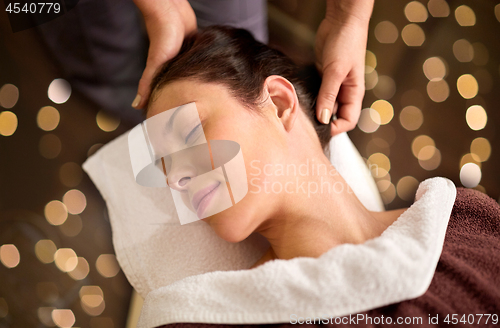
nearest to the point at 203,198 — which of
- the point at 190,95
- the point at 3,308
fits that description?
the point at 190,95

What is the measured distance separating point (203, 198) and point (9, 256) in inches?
27.6

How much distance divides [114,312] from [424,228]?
945mm

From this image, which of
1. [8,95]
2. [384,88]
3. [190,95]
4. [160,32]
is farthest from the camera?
[384,88]

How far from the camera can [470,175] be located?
3.61ft

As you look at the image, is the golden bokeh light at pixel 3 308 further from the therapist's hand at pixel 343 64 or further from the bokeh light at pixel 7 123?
the therapist's hand at pixel 343 64

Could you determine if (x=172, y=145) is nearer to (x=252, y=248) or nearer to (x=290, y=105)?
(x=290, y=105)

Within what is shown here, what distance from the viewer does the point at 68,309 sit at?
3.03 feet

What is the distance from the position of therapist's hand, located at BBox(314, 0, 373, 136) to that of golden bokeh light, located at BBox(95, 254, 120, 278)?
2.61 feet

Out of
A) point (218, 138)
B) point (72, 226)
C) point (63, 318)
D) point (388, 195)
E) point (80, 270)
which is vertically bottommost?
point (63, 318)

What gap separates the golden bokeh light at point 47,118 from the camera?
92 cm

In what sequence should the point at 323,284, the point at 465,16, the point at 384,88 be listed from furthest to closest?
the point at 384,88, the point at 465,16, the point at 323,284

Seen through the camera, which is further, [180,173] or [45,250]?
[45,250]

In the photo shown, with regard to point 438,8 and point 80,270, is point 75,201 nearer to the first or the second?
point 80,270

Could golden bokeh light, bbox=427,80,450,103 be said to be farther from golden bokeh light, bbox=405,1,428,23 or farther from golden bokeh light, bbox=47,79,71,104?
golden bokeh light, bbox=47,79,71,104
